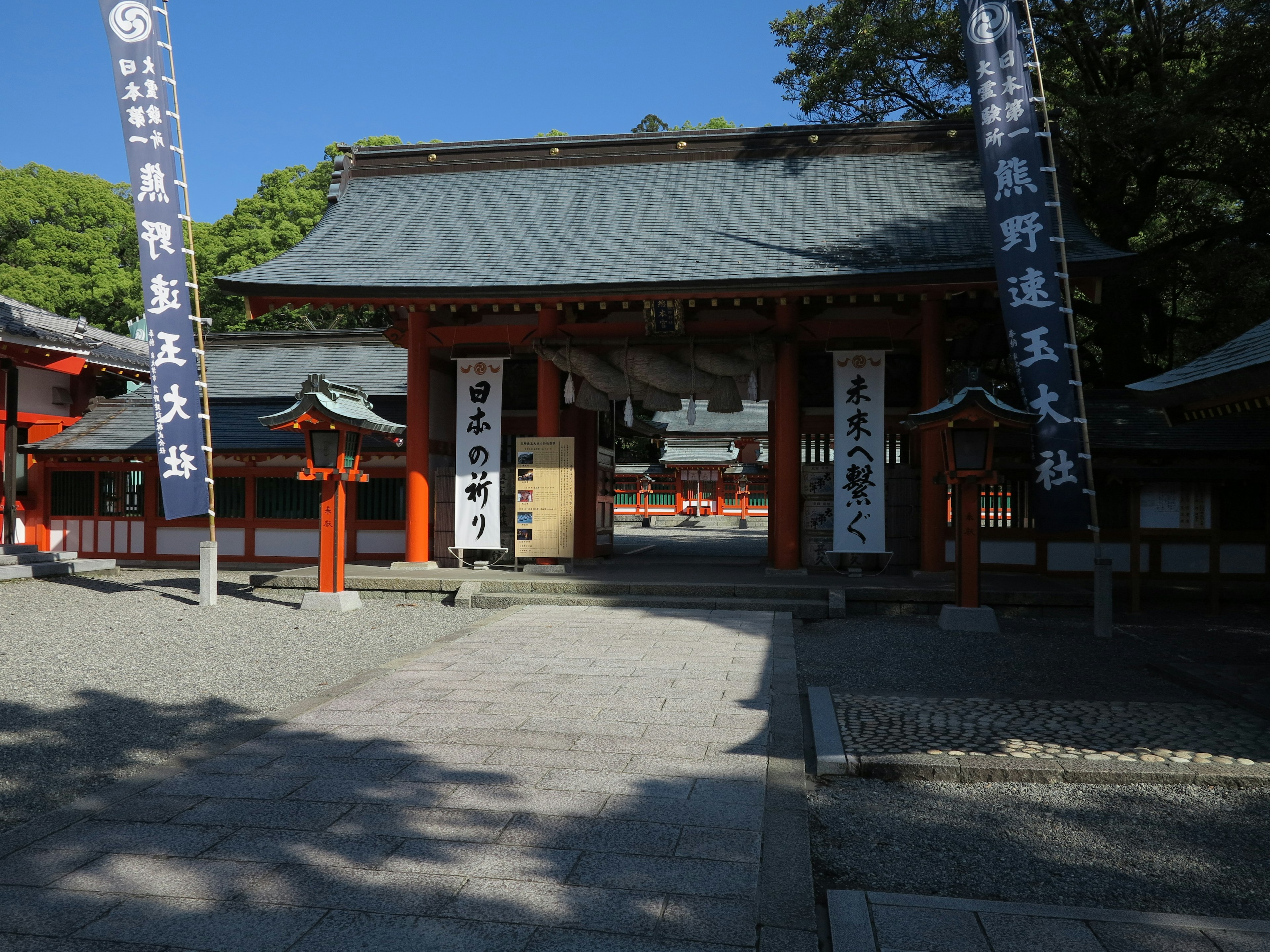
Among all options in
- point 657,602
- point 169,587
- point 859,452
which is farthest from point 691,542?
point 169,587

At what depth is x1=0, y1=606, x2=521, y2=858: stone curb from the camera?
3457 millimetres

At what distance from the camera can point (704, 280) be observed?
35.2 ft

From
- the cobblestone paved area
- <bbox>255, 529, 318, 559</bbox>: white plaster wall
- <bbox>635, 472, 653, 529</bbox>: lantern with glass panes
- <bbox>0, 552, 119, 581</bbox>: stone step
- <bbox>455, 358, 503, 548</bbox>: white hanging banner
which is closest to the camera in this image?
the cobblestone paved area

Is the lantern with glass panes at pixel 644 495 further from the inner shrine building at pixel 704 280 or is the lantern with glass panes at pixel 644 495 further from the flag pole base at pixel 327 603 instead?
the flag pole base at pixel 327 603

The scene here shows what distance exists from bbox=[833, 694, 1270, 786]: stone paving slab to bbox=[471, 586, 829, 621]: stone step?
384 centimetres

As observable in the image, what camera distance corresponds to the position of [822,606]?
387 inches

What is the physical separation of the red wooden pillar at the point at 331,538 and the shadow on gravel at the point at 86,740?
4105mm

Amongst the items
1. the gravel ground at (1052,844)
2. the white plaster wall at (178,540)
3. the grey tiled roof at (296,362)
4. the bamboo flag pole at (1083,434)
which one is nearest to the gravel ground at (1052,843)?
the gravel ground at (1052,844)

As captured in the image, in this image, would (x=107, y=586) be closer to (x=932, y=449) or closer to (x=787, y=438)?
(x=787, y=438)

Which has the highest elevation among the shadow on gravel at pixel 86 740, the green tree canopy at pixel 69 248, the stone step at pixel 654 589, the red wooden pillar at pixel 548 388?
the green tree canopy at pixel 69 248

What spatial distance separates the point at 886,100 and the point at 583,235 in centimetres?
909

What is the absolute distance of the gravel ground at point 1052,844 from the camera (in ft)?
10.2

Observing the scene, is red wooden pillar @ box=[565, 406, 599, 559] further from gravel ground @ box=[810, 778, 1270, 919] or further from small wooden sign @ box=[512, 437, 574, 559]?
gravel ground @ box=[810, 778, 1270, 919]

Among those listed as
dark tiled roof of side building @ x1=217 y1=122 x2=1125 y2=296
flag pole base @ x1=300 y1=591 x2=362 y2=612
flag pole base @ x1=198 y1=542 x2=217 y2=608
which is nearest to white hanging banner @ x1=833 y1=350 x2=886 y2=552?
dark tiled roof of side building @ x1=217 y1=122 x2=1125 y2=296
